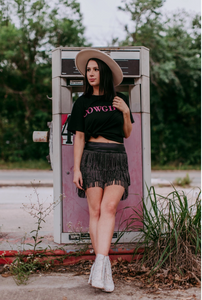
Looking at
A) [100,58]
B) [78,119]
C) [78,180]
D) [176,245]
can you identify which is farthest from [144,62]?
[176,245]

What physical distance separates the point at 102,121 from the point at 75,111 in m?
0.27

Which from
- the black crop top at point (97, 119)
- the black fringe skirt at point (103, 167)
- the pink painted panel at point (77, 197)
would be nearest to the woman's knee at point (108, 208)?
the black fringe skirt at point (103, 167)

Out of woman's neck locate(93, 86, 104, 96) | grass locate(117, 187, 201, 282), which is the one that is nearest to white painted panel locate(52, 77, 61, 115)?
woman's neck locate(93, 86, 104, 96)

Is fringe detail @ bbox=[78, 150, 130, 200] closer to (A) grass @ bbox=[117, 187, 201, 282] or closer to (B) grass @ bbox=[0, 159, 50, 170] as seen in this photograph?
(A) grass @ bbox=[117, 187, 201, 282]

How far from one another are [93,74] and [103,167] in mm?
848

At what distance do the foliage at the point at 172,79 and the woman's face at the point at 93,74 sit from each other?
45.4 feet

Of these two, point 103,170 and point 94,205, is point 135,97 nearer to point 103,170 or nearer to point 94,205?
point 103,170

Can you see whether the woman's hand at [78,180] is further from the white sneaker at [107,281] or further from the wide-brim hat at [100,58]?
the wide-brim hat at [100,58]

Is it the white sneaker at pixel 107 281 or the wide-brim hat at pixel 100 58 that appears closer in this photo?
the white sneaker at pixel 107 281

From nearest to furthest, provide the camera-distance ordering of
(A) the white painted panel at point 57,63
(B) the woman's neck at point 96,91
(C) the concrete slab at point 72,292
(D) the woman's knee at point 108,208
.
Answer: (C) the concrete slab at point 72,292 < (D) the woman's knee at point 108,208 < (B) the woman's neck at point 96,91 < (A) the white painted panel at point 57,63

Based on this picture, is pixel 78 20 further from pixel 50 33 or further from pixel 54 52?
pixel 54 52

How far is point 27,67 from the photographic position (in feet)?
58.3

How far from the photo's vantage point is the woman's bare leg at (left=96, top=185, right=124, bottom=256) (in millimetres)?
2752

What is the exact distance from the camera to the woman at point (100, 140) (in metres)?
2.93
